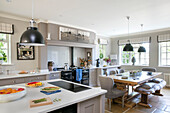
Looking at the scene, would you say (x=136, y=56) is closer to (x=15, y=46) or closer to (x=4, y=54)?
(x=15, y=46)

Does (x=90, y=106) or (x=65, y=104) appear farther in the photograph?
(x=90, y=106)

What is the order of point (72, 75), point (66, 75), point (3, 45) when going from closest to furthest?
1. point (3, 45)
2. point (66, 75)
3. point (72, 75)

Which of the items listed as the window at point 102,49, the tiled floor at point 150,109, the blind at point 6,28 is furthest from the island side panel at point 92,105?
the window at point 102,49

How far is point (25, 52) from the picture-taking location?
391 cm

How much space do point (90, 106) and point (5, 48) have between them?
11.4ft

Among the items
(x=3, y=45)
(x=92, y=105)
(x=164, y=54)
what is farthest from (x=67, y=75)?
(x=164, y=54)

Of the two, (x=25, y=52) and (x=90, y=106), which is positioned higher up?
(x=25, y=52)

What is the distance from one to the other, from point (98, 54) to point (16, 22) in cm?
442

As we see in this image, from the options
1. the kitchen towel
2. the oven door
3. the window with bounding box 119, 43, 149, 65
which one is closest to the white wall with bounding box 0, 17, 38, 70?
the oven door

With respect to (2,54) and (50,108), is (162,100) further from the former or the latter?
(2,54)

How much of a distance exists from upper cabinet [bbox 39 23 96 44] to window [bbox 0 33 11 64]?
1.21 metres

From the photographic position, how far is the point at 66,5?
116 inches

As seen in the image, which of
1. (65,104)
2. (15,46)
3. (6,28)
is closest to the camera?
(65,104)

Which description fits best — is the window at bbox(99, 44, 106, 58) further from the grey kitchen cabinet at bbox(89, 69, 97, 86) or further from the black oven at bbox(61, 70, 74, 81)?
the black oven at bbox(61, 70, 74, 81)
